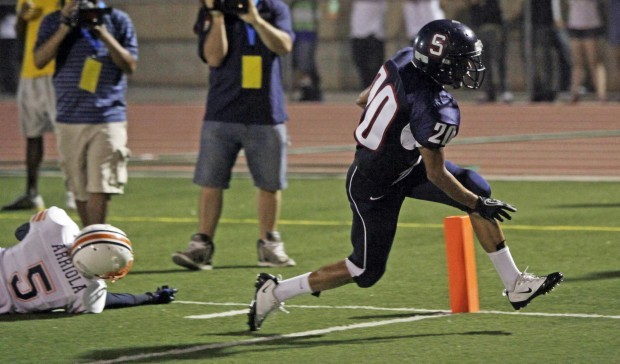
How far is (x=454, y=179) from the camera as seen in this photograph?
7.88 m

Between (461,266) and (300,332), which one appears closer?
(300,332)

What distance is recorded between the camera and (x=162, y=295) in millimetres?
9055

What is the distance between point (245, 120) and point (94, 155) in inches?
42.6

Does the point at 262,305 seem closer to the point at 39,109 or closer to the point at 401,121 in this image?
the point at 401,121

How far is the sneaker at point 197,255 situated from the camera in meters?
10.5

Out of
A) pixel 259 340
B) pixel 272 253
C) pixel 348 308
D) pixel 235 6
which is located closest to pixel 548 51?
pixel 272 253

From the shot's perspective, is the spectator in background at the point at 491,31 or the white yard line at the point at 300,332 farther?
the spectator in background at the point at 491,31

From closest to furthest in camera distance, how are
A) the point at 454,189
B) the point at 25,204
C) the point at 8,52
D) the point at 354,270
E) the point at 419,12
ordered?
the point at 454,189
the point at 354,270
the point at 25,204
the point at 419,12
the point at 8,52

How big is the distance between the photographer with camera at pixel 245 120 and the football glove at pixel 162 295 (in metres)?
1.54

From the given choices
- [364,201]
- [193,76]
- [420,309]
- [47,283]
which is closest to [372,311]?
[420,309]

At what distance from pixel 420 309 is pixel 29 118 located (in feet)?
20.4

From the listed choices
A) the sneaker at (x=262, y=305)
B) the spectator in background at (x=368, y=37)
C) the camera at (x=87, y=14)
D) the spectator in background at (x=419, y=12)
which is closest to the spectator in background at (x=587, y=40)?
the spectator in background at (x=419, y=12)

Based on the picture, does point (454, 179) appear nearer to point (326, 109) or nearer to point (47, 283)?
point (47, 283)

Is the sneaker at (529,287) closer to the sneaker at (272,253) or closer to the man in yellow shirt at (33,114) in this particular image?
the sneaker at (272,253)
